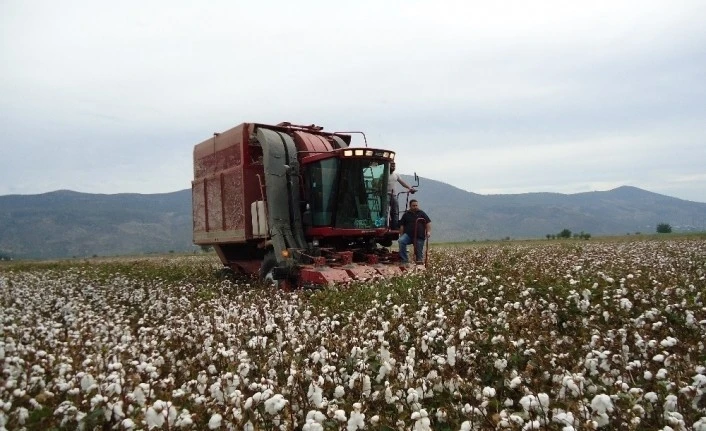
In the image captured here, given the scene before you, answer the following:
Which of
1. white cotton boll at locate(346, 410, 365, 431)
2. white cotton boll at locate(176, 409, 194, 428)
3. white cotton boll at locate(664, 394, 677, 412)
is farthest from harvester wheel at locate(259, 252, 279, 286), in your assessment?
white cotton boll at locate(664, 394, 677, 412)

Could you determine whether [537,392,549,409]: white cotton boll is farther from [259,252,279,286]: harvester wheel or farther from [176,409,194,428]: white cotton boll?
[259,252,279,286]: harvester wheel

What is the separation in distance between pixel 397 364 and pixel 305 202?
1074cm

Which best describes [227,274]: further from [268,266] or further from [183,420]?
[183,420]

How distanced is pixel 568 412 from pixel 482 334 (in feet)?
10.1

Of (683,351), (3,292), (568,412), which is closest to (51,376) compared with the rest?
(568,412)

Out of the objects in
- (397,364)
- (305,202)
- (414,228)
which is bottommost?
(397,364)

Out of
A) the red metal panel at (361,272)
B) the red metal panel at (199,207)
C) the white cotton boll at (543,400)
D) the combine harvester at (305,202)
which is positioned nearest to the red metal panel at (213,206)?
the red metal panel at (199,207)

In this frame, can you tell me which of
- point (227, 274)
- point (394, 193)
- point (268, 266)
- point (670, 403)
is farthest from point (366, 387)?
point (227, 274)

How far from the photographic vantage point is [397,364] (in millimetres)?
5578

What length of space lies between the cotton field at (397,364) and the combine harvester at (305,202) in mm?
4043

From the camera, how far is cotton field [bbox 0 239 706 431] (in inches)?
152

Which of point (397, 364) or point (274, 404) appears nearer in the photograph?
point (274, 404)

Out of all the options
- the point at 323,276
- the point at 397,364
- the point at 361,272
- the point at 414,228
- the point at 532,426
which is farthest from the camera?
the point at 414,228

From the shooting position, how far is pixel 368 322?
805 cm
